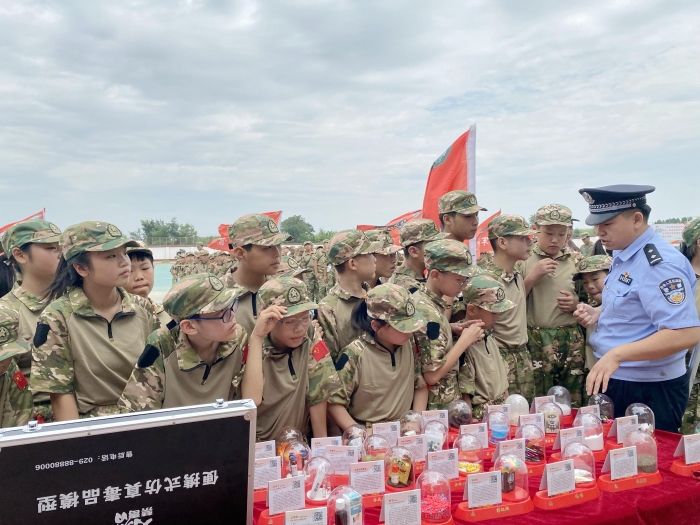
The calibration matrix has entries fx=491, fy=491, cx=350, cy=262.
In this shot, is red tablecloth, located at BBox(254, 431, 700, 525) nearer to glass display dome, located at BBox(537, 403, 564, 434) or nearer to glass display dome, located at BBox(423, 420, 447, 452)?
glass display dome, located at BBox(423, 420, 447, 452)

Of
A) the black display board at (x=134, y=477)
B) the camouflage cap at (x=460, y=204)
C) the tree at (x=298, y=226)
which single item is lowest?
the black display board at (x=134, y=477)

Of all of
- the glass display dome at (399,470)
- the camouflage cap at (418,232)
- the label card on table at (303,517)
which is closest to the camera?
the label card on table at (303,517)

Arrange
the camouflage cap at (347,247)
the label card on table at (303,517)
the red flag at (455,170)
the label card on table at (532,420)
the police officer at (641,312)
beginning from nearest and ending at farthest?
the label card on table at (303,517)
the label card on table at (532,420)
the police officer at (641,312)
the camouflage cap at (347,247)
the red flag at (455,170)

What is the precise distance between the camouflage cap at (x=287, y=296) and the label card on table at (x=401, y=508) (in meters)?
1.15

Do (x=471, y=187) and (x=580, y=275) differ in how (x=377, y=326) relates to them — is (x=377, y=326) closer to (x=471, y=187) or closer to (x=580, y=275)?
(x=580, y=275)

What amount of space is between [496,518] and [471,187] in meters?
4.83

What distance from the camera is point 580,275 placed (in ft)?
14.4

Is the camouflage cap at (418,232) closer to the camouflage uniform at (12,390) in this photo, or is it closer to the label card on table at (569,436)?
the label card on table at (569,436)

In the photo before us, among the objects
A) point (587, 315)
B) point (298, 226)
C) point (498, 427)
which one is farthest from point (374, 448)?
point (298, 226)

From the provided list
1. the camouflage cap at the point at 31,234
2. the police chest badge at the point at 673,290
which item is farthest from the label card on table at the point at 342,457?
the camouflage cap at the point at 31,234

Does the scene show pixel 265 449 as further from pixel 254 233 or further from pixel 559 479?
pixel 254 233

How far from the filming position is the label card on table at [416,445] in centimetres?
220

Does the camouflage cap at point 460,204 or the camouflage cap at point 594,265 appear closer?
the camouflage cap at point 594,265

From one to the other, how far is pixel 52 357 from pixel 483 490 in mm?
2260
